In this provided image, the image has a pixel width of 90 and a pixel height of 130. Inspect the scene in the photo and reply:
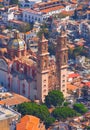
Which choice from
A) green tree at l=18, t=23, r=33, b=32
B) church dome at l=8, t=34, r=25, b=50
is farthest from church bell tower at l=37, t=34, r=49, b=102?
green tree at l=18, t=23, r=33, b=32

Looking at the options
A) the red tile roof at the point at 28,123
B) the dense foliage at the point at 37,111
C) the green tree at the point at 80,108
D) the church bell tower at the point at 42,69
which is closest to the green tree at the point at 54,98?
the church bell tower at the point at 42,69

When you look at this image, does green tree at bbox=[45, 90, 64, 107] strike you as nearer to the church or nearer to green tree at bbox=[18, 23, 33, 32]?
→ the church

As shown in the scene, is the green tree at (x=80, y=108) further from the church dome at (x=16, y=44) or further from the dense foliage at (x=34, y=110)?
the church dome at (x=16, y=44)

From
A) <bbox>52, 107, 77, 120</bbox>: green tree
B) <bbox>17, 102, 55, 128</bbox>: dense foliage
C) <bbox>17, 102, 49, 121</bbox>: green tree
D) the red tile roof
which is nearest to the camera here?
the red tile roof

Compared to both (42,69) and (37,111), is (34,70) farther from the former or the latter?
(37,111)

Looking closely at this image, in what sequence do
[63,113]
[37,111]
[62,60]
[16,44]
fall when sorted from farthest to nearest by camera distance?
[16,44]
[62,60]
[63,113]
[37,111]

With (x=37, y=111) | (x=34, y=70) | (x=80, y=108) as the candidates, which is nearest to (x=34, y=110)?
(x=37, y=111)
